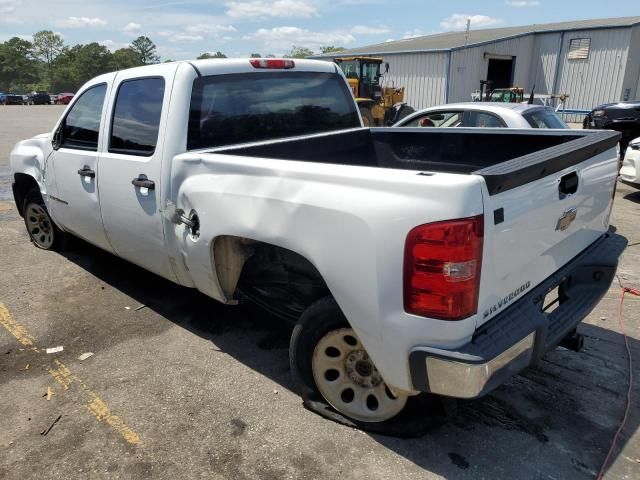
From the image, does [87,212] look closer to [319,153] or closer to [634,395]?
[319,153]

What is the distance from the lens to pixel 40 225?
5855 mm

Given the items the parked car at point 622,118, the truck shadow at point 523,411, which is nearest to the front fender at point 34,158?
the truck shadow at point 523,411

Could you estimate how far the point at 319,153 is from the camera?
4070 mm

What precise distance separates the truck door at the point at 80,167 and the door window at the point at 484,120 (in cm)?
452

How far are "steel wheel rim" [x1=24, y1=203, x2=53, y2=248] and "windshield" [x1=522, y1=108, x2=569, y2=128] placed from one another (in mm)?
5727

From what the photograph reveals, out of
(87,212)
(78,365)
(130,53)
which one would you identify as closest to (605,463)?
(78,365)

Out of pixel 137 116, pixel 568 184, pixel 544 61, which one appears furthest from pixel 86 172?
pixel 544 61

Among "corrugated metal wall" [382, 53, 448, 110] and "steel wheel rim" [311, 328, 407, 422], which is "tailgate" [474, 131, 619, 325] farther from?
"corrugated metal wall" [382, 53, 448, 110]

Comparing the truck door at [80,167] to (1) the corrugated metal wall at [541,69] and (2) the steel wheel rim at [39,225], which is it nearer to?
(2) the steel wheel rim at [39,225]

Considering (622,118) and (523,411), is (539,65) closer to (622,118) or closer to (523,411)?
(622,118)

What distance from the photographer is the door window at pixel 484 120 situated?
6402 mm

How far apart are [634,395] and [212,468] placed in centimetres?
259

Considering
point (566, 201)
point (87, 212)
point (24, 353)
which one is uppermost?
point (566, 201)

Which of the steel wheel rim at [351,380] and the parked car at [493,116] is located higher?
the parked car at [493,116]
